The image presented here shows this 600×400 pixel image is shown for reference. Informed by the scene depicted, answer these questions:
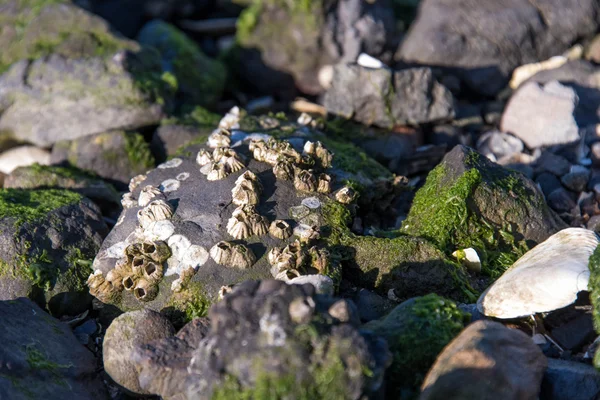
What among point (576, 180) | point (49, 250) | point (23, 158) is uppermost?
point (576, 180)

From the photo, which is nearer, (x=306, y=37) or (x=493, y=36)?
(x=493, y=36)

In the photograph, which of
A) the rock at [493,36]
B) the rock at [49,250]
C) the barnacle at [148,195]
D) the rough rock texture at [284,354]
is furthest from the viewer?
the rock at [493,36]

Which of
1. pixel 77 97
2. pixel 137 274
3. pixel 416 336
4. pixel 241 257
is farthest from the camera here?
pixel 77 97

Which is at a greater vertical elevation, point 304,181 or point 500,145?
point 304,181

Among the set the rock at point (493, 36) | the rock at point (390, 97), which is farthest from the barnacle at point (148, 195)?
the rock at point (493, 36)

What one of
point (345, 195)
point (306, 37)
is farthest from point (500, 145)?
point (306, 37)

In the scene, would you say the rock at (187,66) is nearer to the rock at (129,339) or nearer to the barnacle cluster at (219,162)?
the barnacle cluster at (219,162)

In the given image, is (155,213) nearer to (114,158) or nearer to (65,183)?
(65,183)
